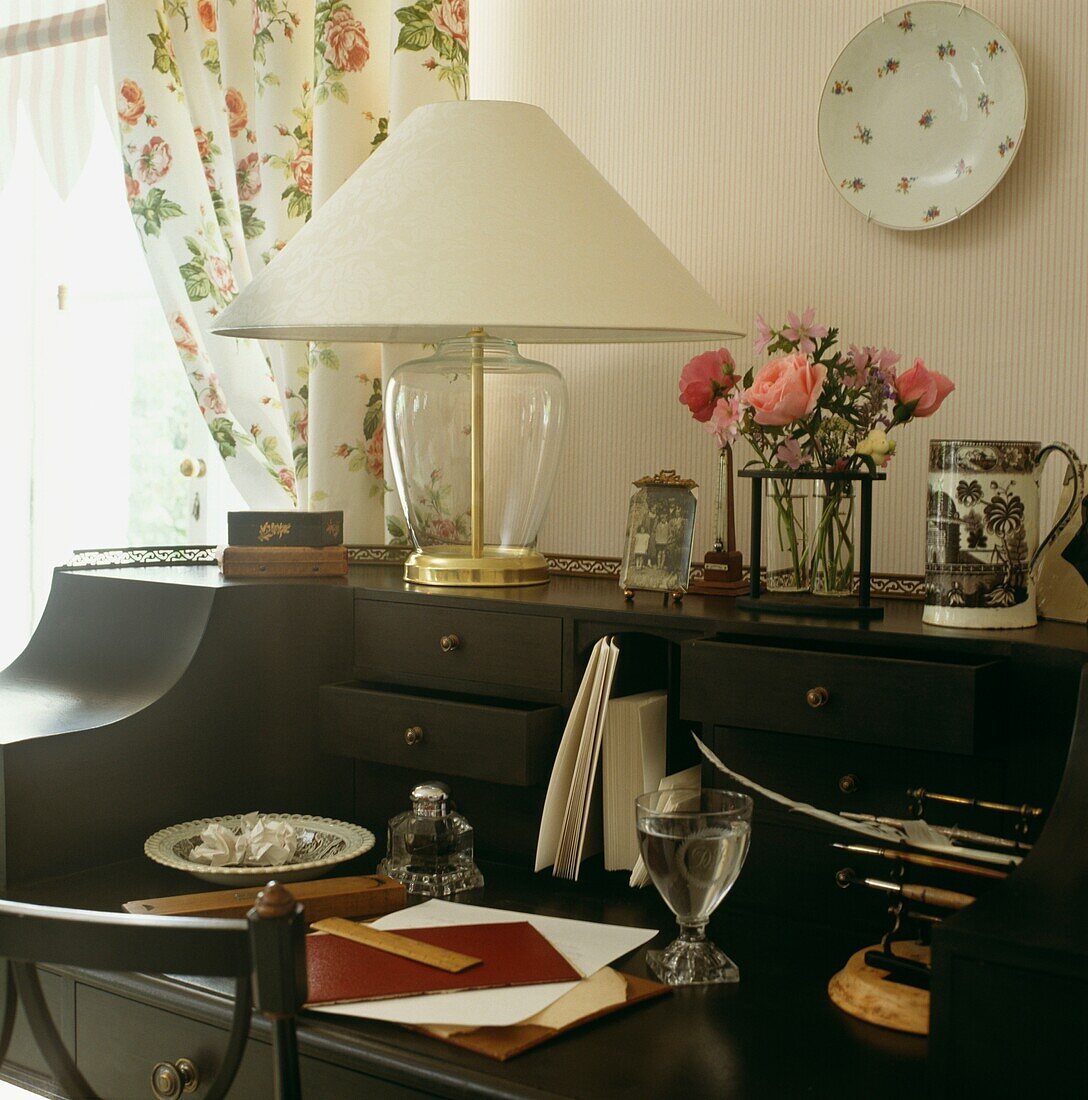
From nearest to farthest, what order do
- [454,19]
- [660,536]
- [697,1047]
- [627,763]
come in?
[697,1047]
[627,763]
[660,536]
[454,19]

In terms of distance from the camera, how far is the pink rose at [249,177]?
6.46 feet

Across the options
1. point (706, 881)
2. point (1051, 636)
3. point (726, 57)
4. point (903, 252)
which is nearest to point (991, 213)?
point (903, 252)

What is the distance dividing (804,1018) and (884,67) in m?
1.02

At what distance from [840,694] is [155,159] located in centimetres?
139

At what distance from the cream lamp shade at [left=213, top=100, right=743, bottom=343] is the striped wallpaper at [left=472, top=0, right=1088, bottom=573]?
206 mm

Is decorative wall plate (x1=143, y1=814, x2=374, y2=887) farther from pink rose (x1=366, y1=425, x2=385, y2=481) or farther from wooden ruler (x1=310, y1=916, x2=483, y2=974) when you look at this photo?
pink rose (x1=366, y1=425, x2=385, y2=481)

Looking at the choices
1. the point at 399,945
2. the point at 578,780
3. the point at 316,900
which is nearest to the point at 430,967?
the point at 399,945

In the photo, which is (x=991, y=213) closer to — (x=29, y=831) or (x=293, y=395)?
(x=293, y=395)

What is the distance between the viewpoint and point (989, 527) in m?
1.15

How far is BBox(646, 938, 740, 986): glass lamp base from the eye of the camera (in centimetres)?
108

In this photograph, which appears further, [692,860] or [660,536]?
[660,536]

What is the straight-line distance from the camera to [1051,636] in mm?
1112

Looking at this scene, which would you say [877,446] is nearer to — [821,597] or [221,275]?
[821,597]

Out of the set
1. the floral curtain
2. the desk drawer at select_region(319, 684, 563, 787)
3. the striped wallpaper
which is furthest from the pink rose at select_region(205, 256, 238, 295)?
the desk drawer at select_region(319, 684, 563, 787)
